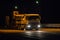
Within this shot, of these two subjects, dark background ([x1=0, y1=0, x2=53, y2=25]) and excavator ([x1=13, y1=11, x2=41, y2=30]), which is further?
dark background ([x1=0, y1=0, x2=53, y2=25])

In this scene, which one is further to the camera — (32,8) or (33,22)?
(32,8)

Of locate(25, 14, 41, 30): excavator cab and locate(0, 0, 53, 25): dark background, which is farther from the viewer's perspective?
locate(0, 0, 53, 25): dark background

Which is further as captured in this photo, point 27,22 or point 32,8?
point 32,8

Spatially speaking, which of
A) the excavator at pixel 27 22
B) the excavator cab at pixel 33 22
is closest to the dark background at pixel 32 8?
the excavator at pixel 27 22

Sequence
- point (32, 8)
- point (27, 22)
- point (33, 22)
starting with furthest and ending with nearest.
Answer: point (32, 8) → point (27, 22) → point (33, 22)

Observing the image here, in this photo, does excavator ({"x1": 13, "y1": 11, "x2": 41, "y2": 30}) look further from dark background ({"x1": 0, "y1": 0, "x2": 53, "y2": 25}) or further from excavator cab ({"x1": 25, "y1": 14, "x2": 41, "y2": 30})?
dark background ({"x1": 0, "y1": 0, "x2": 53, "y2": 25})

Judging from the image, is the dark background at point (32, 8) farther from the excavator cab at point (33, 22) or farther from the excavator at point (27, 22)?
the excavator cab at point (33, 22)

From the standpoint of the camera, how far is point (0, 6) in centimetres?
7069

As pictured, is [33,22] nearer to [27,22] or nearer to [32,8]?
[27,22]

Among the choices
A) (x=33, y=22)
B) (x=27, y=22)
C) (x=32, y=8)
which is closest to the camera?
(x=33, y=22)

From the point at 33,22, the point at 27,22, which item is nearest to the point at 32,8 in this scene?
the point at 27,22

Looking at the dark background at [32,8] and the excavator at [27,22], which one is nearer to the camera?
the excavator at [27,22]

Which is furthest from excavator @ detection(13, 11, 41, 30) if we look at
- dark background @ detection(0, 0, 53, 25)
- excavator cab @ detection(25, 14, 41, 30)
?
dark background @ detection(0, 0, 53, 25)

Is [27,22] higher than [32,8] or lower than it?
lower
